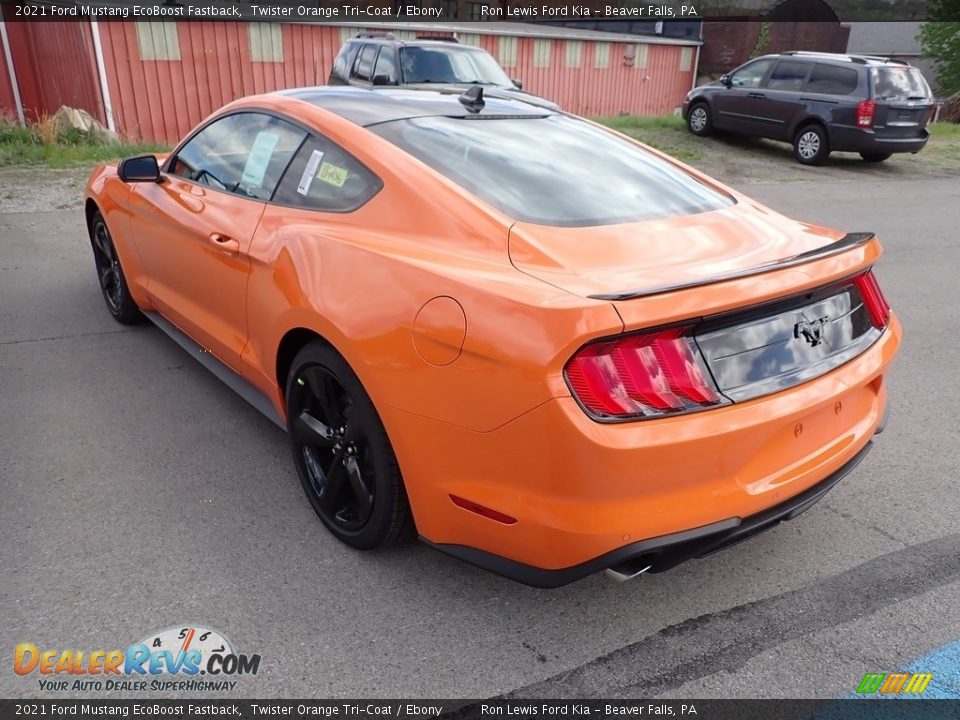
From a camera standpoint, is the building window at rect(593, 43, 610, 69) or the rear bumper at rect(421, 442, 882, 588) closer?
the rear bumper at rect(421, 442, 882, 588)

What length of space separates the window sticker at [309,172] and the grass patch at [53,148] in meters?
8.74

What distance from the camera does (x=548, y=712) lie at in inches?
86.0

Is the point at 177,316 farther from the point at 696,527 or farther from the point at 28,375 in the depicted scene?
the point at 696,527

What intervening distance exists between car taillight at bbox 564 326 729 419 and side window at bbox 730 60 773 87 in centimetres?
1448

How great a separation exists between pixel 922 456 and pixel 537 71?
23154 millimetres

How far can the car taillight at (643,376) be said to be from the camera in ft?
6.66

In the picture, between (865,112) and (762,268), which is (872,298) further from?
(865,112)

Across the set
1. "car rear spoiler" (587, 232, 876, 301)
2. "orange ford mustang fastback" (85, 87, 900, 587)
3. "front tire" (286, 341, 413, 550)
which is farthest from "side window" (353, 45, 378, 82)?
"car rear spoiler" (587, 232, 876, 301)

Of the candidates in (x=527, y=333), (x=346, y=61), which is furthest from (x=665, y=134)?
(x=527, y=333)

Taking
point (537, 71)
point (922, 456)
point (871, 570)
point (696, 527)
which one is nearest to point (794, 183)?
point (922, 456)

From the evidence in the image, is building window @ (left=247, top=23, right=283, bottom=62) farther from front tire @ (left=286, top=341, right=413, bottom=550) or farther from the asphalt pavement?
front tire @ (left=286, top=341, right=413, bottom=550)

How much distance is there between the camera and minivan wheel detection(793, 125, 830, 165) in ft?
44.8

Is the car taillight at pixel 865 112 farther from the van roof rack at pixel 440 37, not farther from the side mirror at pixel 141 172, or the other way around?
the side mirror at pixel 141 172

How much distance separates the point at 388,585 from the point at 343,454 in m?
0.49
